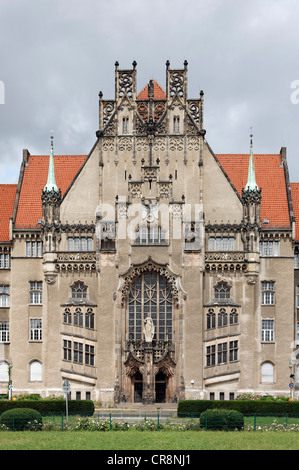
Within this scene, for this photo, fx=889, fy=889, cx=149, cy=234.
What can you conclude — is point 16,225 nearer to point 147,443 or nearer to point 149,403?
point 149,403

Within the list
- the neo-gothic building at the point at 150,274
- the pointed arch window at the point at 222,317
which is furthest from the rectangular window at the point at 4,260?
the pointed arch window at the point at 222,317

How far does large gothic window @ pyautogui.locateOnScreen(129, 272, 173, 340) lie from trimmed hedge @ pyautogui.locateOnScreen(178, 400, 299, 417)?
12587mm

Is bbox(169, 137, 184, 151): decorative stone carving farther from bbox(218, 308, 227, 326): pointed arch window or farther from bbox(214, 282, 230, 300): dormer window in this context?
bbox(218, 308, 227, 326): pointed arch window

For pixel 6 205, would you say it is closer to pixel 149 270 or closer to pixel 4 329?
A: pixel 4 329

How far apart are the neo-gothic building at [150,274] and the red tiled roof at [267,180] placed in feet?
0.90

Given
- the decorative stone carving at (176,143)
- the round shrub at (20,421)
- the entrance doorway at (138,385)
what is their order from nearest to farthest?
the round shrub at (20,421) < the entrance doorway at (138,385) < the decorative stone carving at (176,143)

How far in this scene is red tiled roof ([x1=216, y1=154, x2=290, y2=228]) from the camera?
73.4 m

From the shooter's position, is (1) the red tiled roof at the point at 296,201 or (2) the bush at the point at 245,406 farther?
(1) the red tiled roof at the point at 296,201

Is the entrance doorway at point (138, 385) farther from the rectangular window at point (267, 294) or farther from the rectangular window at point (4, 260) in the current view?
the rectangular window at point (4, 260)

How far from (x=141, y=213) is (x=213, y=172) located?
6.84 metres

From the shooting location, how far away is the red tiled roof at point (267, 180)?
73.4 meters

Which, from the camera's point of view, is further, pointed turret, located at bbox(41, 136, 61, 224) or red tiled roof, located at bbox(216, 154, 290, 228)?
red tiled roof, located at bbox(216, 154, 290, 228)

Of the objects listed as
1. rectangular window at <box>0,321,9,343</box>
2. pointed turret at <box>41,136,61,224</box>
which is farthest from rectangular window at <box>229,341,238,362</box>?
rectangular window at <box>0,321,9,343</box>

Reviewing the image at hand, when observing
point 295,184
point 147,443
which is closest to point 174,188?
point 295,184
